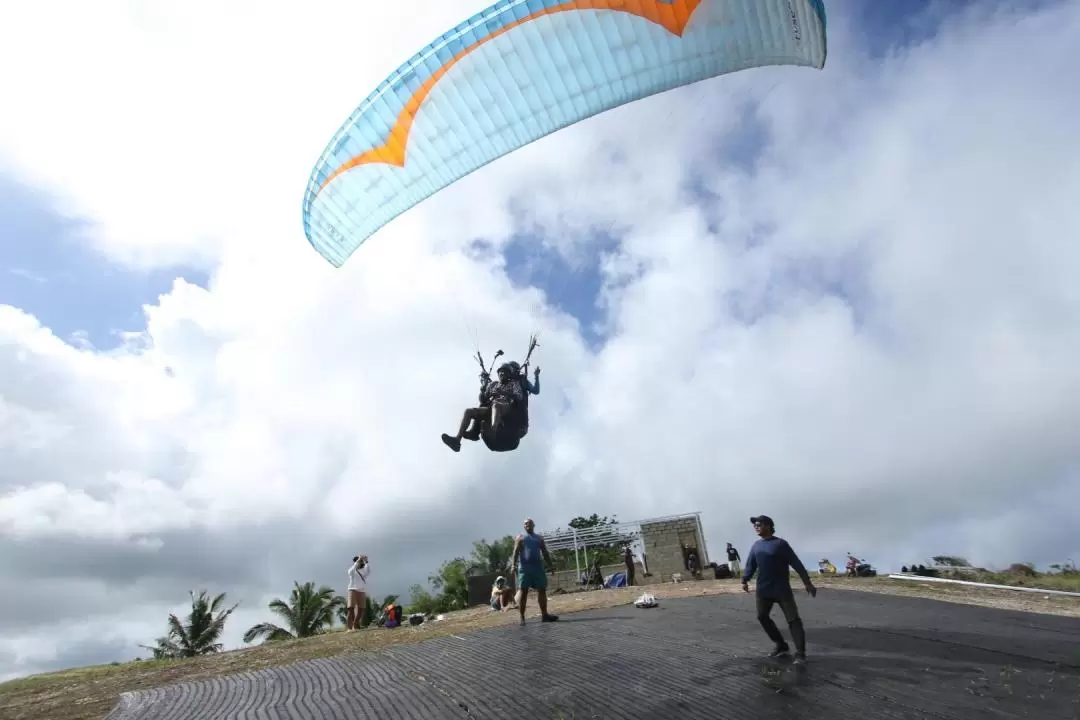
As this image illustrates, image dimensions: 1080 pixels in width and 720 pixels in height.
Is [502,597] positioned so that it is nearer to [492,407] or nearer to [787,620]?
[492,407]

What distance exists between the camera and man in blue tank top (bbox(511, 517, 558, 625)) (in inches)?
285

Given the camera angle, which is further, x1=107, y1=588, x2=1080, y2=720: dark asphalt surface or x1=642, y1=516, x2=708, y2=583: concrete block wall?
x1=642, y1=516, x2=708, y2=583: concrete block wall

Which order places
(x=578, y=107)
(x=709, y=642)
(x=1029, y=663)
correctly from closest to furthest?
(x=1029, y=663) < (x=709, y=642) < (x=578, y=107)

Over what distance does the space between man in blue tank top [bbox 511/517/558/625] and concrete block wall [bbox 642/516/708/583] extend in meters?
10.2

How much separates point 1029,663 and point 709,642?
2.31 metres

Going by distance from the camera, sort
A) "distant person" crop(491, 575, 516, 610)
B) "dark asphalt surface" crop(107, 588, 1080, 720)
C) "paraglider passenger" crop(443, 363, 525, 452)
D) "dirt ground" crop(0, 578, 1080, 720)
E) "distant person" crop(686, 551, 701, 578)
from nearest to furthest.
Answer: "dark asphalt surface" crop(107, 588, 1080, 720) → "dirt ground" crop(0, 578, 1080, 720) → "paraglider passenger" crop(443, 363, 525, 452) → "distant person" crop(491, 575, 516, 610) → "distant person" crop(686, 551, 701, 578)

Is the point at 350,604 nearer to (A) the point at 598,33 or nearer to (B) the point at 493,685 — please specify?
(B) the point at 493,685

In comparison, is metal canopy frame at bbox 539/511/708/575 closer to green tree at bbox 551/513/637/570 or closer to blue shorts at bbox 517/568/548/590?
green tree at bbox 551/513/637/570

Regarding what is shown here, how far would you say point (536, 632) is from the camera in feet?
21.2

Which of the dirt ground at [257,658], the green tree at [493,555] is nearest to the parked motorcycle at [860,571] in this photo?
the dirt ground at [257,658]

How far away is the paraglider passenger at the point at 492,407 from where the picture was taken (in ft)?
30.8

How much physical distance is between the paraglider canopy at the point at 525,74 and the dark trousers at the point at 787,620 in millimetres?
6435

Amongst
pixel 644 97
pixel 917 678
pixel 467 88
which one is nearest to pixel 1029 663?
pixel 917 678

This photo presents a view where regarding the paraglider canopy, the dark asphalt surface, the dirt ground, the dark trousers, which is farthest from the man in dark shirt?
the paraglider canopy
